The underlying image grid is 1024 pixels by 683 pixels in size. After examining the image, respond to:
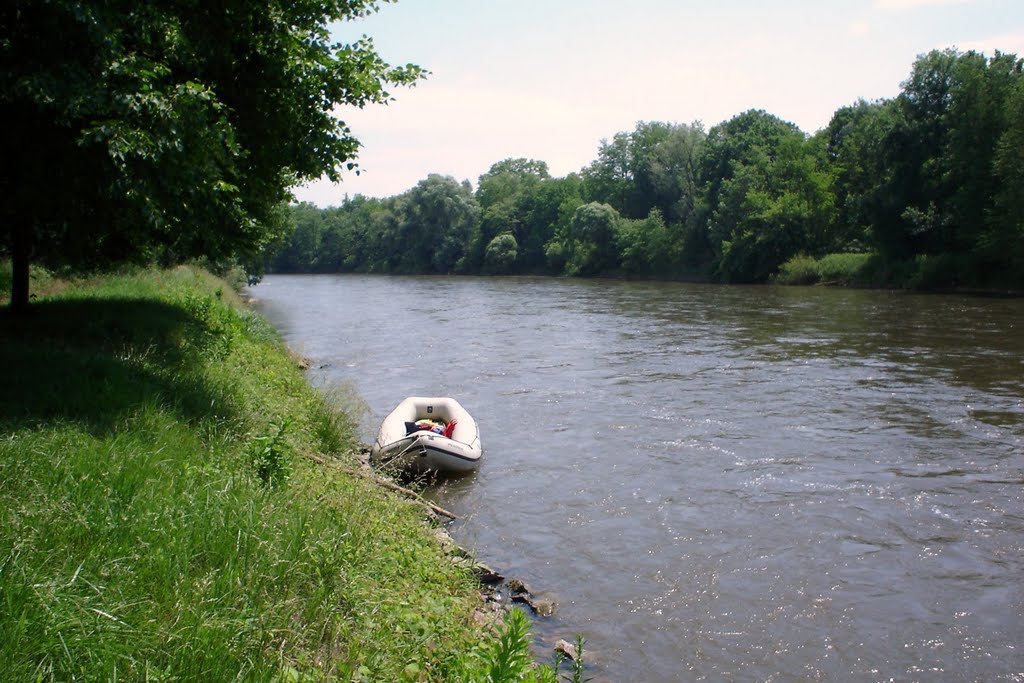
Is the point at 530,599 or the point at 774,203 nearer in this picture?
the point at 530,599

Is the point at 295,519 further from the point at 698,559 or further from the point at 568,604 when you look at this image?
the point at 698,559

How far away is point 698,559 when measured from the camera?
8.24m

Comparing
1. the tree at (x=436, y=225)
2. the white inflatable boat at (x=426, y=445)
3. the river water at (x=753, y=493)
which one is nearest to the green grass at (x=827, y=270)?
the river water at (x=753, y=493)

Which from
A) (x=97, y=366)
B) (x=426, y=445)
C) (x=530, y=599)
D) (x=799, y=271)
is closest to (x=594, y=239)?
(x=799, y=271)

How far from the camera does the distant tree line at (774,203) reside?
37.2 meters

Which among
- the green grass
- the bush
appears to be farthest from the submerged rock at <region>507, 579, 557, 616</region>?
the bush

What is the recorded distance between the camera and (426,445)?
1057cm

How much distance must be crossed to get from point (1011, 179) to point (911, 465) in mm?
29210

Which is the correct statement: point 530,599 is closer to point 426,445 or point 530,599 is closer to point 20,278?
point 426,445

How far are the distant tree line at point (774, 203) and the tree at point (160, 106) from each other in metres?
33.8

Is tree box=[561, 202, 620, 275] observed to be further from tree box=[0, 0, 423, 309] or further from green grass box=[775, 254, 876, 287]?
tree box=[0, 0, 423, 309]

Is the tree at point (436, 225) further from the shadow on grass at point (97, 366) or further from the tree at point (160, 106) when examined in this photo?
the tree at point (160, 106)

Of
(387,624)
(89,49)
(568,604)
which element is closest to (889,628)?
(568,604)

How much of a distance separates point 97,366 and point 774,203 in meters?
51.5
